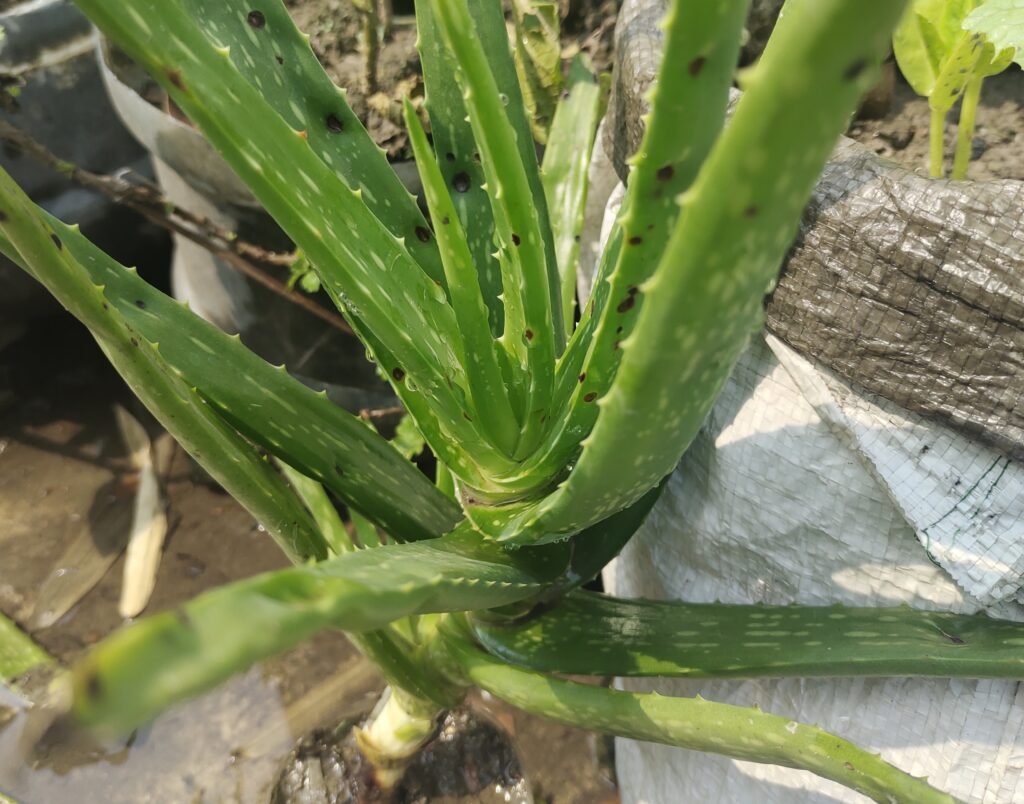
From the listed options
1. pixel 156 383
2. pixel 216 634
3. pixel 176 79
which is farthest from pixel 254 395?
pixel 216 634

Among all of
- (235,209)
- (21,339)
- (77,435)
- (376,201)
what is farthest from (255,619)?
(21,339)

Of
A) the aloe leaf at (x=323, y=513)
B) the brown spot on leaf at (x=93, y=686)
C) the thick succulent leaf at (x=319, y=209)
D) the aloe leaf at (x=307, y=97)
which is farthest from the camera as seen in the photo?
the aloe leaf at (x=323, y=513)

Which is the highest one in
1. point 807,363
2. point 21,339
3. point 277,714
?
point 807,363

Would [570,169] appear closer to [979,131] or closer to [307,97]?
[307,97]

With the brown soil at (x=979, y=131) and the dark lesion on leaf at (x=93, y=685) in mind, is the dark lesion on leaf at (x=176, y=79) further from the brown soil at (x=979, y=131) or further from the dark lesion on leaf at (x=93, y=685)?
the brown soil at (x=979, y=131)

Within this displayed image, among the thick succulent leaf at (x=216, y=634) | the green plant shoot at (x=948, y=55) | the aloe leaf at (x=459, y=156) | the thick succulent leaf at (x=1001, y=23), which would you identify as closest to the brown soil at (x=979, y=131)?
the green plant shoot at (x=948, y=55)

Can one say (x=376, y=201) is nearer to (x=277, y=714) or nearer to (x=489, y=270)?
(x=489, y=270)
